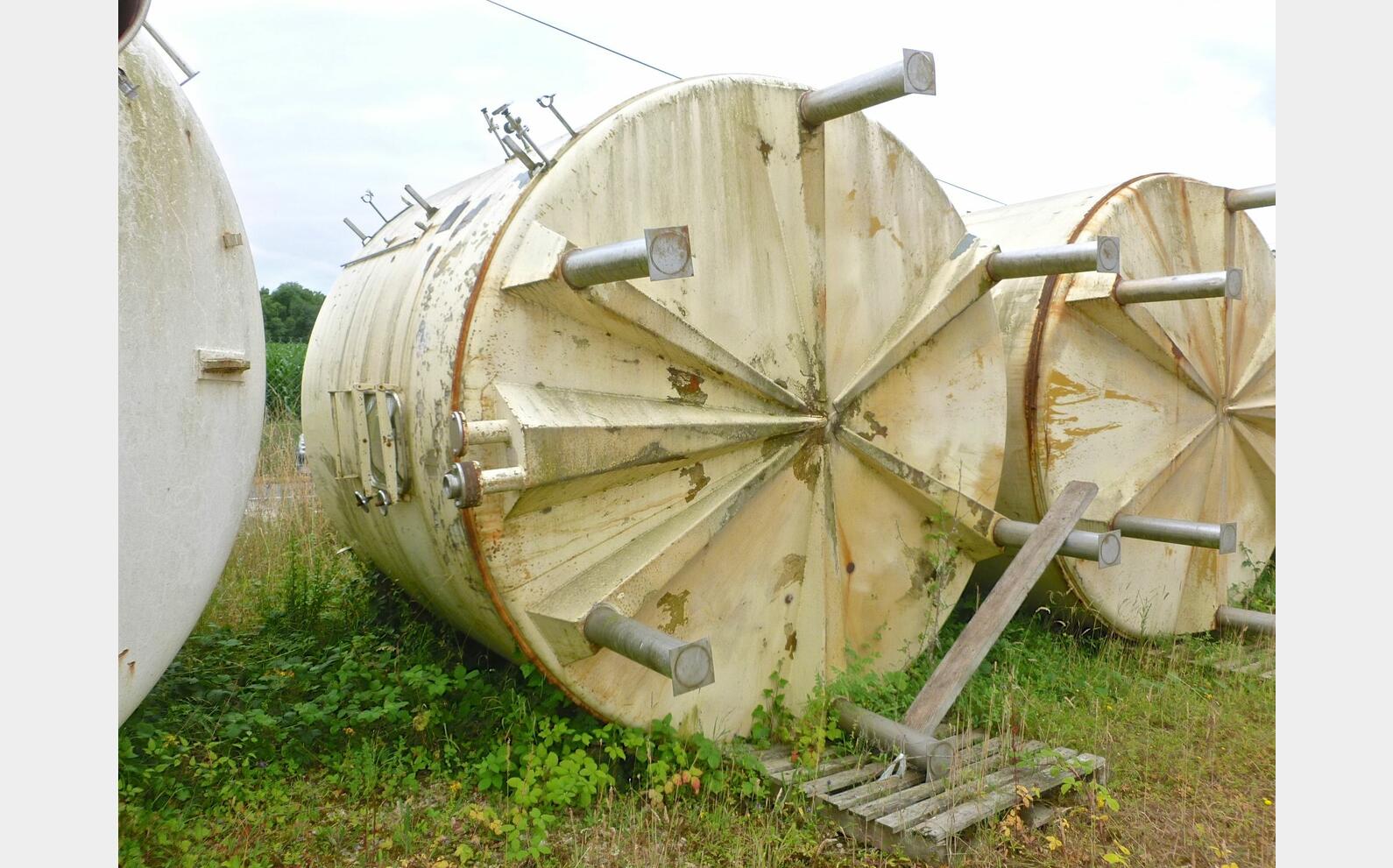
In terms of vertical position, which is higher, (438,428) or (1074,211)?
(1074,211)

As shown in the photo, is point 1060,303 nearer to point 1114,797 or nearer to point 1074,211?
point 1074,211

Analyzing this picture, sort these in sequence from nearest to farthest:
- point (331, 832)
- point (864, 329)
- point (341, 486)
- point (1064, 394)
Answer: point (331, 832) < point (864, 329) < point (341, 486) < point (1064, 394)

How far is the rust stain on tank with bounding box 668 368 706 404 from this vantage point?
3875 millimetres

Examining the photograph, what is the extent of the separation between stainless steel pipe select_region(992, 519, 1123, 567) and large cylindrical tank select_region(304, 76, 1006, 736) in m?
0.10

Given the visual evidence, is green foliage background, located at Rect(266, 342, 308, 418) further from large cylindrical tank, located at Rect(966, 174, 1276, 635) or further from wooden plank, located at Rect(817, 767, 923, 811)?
wooden plank, located at Rect(817, 767, 923, 811)

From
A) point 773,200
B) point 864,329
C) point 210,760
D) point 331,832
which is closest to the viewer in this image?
point 331,832

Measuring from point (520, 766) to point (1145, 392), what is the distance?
13.1ft

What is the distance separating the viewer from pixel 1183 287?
5133mm

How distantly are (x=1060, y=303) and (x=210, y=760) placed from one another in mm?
4420

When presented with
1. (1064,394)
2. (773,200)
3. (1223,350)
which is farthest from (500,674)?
(1223,350)

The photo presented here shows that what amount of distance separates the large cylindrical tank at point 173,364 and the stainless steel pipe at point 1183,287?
13.6 feet

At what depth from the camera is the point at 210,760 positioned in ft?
12.4

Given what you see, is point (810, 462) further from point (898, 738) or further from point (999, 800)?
point (999, 800)

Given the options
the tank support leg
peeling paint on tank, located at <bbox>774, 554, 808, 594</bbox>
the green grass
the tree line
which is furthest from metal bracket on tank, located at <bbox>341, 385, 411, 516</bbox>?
the tree line
